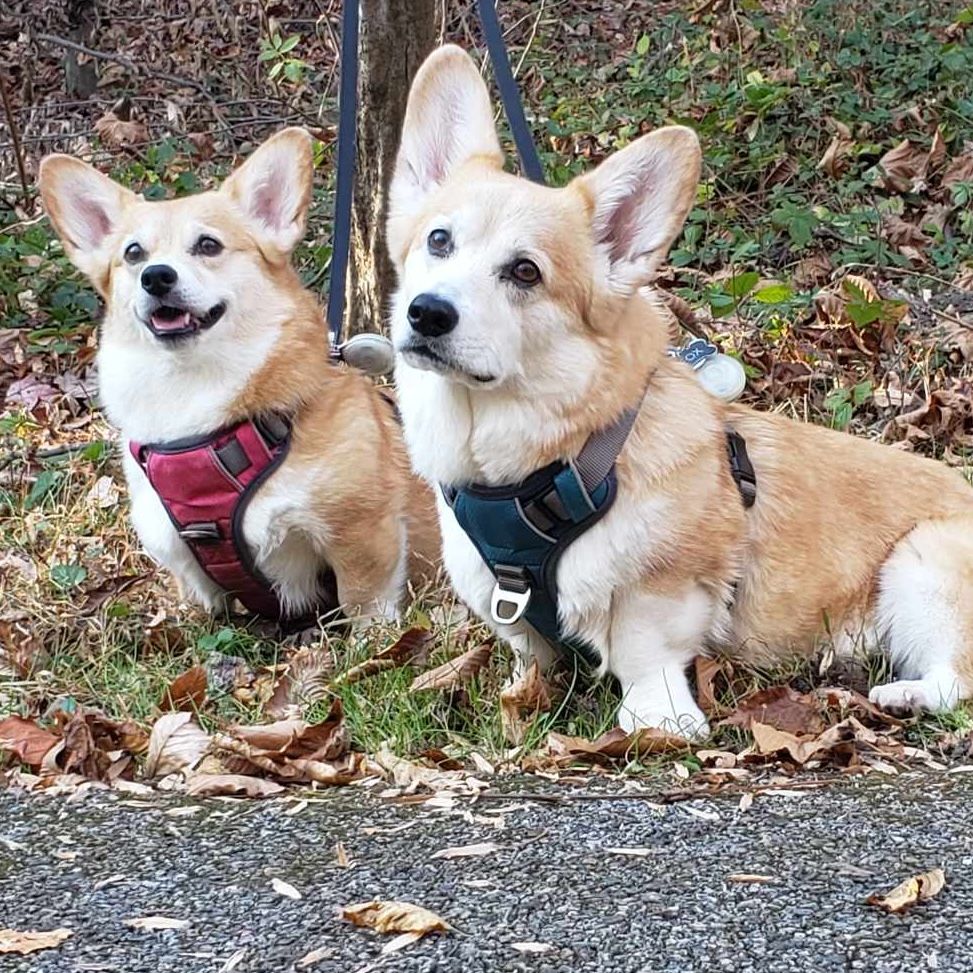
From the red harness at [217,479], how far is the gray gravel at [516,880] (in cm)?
126

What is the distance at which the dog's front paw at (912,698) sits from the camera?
3484 mm

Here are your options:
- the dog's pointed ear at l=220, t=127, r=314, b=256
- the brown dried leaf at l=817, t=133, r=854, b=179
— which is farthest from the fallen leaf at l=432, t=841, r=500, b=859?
the brown dried leaf at l=817, t=133, r=854, b=179

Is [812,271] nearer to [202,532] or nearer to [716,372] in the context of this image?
[716,372]

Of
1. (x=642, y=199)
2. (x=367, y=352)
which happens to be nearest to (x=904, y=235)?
(x=367, y=352)

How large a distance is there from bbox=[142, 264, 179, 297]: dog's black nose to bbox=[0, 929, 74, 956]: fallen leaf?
223 cm

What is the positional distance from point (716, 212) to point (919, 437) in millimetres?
2552

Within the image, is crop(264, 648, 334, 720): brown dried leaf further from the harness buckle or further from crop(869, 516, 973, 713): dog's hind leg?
crop(869, 516, 973, 713): dog's hind leg

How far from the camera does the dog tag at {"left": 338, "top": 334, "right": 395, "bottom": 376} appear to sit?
14.7 feet

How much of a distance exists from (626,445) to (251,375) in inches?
51.7

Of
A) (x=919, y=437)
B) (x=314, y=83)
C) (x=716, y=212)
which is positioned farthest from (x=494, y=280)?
(x=314, y=83)

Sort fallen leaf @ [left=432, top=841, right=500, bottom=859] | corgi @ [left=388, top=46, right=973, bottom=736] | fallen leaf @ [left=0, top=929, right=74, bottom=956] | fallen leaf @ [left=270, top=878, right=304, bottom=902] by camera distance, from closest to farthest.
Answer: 1. fallen leaf @ [left=0, top=929, right=74, bottom=956]
2. fallen leaf @ [left=270, top=878, right=304, bottom=902]
3. fallen leaf @ [left=432, top=841, right=500, bottom=859]
4. corgi @ [left=388, top=46, right=973, bottom=736]

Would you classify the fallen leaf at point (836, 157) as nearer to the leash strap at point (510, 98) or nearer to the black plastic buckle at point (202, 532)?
the leash strap at point (510, 98)

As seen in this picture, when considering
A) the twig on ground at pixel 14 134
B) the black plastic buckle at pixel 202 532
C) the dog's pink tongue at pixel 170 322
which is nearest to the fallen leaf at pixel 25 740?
the black plastic buckle at pixel 202 532

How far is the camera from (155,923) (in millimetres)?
2309
